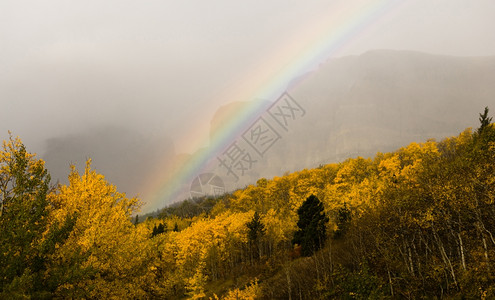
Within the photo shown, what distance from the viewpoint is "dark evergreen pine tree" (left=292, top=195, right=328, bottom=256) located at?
37.2 meters

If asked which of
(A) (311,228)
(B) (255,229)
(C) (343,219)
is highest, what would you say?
(B) (255,229)

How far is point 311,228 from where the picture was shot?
3750 cm

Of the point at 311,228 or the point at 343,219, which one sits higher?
the point at 311,228

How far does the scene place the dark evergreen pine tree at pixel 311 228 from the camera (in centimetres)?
3716

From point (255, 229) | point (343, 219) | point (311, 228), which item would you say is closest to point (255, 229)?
point (255, 229)

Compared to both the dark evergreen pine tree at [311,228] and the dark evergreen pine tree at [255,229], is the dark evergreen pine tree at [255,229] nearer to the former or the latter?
the dark evergreen pine tree at [255,229]

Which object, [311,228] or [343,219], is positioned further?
[343,219]

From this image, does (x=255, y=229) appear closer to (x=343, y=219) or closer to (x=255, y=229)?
(x=255, y=229)

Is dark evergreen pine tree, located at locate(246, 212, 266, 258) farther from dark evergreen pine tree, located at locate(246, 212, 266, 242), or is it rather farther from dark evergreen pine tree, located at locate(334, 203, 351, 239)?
dark evergreen pine tree, located at locate(334, 203, 351, 239)

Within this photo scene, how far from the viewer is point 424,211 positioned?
17.0 metres

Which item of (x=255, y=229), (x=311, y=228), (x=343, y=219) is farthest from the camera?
(x=255, y=229)

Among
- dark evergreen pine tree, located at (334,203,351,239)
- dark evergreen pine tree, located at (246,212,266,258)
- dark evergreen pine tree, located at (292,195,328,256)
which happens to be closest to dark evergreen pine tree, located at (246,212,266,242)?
dark evergreen pine tree, located at (246,212,266,258)

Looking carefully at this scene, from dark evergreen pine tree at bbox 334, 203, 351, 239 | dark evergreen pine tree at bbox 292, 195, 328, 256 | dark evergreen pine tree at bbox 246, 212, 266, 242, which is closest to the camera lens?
dark evergreen pine tree at bbox 292, 195, 328, 256

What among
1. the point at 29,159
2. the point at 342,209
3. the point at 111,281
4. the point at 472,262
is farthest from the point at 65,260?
the point at 342,209
